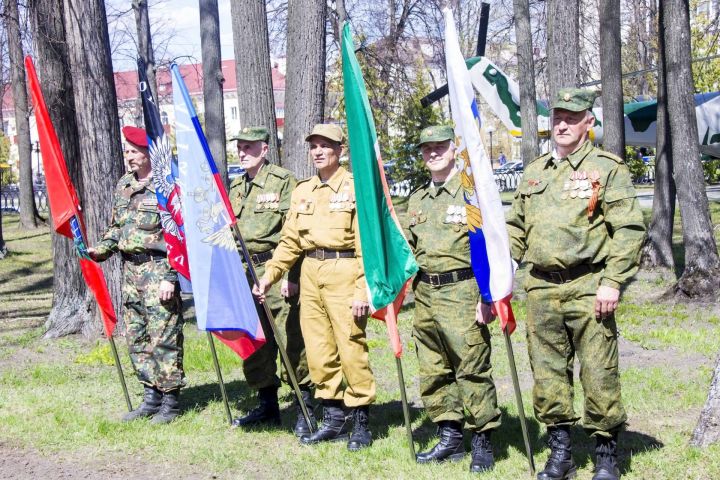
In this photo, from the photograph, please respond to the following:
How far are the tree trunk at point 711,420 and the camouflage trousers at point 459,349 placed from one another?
120cm

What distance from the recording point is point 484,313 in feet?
17.5

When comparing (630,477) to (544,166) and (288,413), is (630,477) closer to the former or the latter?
(544,166)

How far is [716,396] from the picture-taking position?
5375 millimetres

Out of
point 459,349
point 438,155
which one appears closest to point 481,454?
point 459,349

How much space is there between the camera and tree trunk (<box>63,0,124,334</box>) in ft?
32.0

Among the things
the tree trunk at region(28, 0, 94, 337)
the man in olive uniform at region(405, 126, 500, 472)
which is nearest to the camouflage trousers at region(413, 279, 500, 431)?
the man in olive uniform at region(405, 126, 500, 472)

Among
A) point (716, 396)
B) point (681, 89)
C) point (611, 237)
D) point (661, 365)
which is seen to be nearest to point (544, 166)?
point (611, 237)

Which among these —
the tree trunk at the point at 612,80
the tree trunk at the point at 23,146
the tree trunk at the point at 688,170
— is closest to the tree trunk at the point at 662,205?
the tree trunk at the point at 612,80

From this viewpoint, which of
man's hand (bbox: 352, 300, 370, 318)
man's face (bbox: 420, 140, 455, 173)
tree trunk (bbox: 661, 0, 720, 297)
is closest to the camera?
man's face (bbox: 420, 140, 455, 173)

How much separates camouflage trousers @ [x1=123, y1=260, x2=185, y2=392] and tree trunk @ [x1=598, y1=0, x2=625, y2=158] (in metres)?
8.23

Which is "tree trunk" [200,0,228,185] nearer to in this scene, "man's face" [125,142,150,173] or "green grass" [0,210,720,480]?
"green grass" [0,210,720,480]

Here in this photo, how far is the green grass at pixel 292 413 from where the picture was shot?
5.68 meters

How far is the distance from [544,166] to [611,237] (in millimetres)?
561

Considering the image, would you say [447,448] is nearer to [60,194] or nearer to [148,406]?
[148,406]
